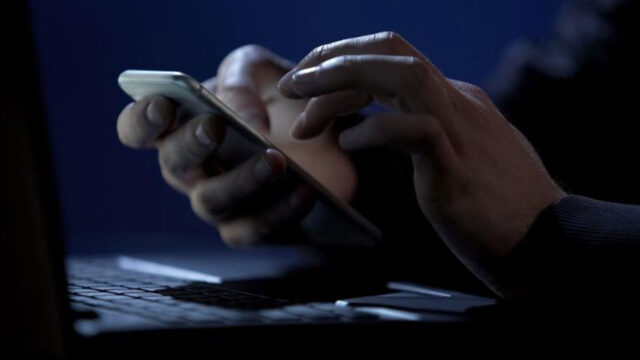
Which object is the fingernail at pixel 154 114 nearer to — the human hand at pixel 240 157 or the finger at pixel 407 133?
the human hand at pixel 240 157

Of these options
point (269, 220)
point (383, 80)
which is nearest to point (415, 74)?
point (383, 80)

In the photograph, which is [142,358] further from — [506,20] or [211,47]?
[211,47]

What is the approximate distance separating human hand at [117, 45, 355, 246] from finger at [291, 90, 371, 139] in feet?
0.13

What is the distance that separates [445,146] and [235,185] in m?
0.34

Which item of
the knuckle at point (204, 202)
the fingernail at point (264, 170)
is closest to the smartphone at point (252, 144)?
the fingernail at point (264, 170)

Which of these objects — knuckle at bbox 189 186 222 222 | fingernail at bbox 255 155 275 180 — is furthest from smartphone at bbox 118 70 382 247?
knuckle at bbox 189 186 222 222

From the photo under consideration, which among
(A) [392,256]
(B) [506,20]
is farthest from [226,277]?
(B) [506,20]

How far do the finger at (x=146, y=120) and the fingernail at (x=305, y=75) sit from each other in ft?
0.54

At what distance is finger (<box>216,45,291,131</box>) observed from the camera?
1051 mm

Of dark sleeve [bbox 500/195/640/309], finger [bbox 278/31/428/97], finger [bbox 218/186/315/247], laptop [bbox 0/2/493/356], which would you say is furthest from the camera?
finger [bbox 218/186/315/247]

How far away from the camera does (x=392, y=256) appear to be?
115cm

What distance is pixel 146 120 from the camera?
0.79 metres

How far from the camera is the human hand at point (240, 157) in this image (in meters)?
0.77

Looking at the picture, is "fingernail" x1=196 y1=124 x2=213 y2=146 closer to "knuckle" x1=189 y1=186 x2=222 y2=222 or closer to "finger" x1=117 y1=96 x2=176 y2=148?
"finger" x1=117 y1=96 x2=176 y2=148
